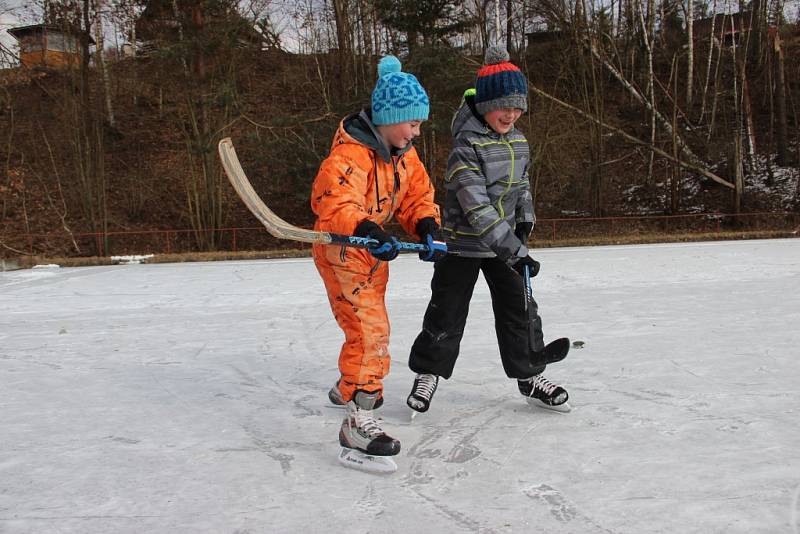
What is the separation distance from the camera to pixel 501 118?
2.66 metres

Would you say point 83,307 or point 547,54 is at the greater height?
point 547,54

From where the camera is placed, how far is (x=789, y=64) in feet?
74.7

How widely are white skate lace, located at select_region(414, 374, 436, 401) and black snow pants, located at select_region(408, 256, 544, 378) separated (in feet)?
0.10

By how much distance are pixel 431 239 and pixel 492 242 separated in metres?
0.24

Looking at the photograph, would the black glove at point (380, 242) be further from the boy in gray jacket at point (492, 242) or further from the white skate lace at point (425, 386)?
the white skate lace at point (425, 386)

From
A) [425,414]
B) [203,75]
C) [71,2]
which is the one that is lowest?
[425,414]

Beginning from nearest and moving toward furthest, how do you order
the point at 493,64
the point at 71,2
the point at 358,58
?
the point at 493,64 → the point at 71,2 → the point at 358,58

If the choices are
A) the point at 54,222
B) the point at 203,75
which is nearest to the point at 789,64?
the point at 203,75

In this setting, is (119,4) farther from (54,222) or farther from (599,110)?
(599,110)

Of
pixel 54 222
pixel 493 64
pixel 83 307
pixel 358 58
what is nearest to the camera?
pixel 493 64

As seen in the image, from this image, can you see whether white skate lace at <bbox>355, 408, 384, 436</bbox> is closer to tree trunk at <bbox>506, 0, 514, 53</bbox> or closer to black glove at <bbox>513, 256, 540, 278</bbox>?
black glove at <bbox>513, 256, 540, 278</bbox>

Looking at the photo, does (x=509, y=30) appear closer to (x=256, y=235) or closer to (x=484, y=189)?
(x=256, y=235)

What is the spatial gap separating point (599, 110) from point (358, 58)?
25.9 feet

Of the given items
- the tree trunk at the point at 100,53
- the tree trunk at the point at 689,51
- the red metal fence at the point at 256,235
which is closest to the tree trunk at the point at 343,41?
the red metal fence at the point at 256,235
